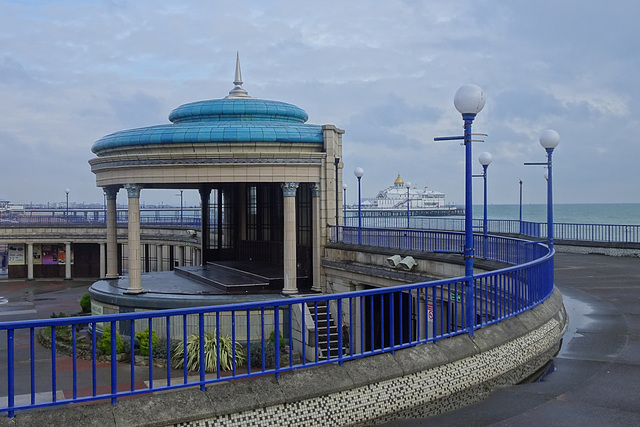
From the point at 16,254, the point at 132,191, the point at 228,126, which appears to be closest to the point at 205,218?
the point at 132,191

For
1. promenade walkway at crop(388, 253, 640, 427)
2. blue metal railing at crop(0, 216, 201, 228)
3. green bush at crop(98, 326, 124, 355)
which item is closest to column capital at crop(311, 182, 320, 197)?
green bush at crop(98, 326, 124, 355)

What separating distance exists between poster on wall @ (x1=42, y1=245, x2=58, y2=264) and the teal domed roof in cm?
2666

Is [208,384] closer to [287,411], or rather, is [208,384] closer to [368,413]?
[287,411]

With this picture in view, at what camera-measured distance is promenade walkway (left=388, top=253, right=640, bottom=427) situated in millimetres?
6281

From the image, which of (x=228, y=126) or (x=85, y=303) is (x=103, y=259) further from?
(x=228, y=126)

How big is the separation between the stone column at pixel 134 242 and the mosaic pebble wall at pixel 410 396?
16.2 meters

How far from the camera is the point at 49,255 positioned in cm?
4788

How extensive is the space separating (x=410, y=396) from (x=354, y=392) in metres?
0.70

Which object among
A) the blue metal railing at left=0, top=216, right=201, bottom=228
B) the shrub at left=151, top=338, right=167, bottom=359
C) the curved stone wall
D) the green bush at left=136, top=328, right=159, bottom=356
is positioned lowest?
the shrub at left=151, top=338, right=167, bottom=359

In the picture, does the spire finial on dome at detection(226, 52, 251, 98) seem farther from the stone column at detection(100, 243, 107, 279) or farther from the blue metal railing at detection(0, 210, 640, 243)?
the stone column at detection(100, 243, 107, 279)

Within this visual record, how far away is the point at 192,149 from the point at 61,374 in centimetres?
858

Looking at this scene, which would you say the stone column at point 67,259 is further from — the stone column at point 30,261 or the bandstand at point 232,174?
the bandstand at point 232,174

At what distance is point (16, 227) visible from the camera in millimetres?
47438

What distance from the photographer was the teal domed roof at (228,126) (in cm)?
2166
